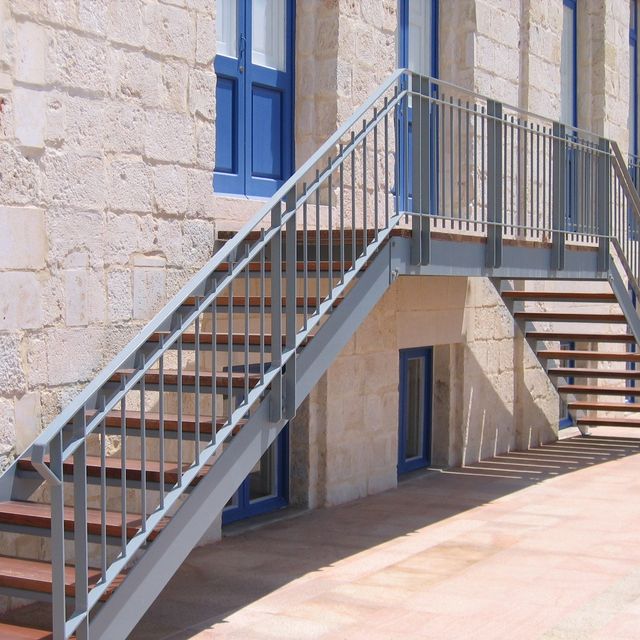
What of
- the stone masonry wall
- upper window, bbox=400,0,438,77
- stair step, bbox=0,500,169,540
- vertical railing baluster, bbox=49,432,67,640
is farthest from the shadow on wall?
vertical railing baluster, bbox=49,432,67,640

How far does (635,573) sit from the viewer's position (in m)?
6.25

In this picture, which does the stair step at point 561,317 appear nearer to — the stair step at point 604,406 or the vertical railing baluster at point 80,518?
the stair step at point 604,406

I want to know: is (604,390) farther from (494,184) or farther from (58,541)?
(58,541)

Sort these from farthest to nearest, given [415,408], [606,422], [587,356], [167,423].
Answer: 1. [606,422]
2. [587,356]
3. [415,408]
4. [167,423]

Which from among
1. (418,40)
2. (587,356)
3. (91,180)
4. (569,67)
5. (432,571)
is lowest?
(432,571)

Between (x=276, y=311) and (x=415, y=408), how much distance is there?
4.63 m

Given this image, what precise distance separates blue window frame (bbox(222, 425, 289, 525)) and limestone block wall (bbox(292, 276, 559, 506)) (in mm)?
108

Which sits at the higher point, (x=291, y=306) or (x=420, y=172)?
(x=420, y=172)

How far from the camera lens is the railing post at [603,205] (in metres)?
9.32

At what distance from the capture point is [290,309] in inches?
220

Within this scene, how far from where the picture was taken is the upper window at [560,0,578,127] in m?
12.5

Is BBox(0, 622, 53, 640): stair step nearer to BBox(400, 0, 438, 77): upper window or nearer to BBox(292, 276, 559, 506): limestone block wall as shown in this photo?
BBox(292, 276, 559, 506): limestone block wall

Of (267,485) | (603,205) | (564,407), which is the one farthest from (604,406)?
(267,485)

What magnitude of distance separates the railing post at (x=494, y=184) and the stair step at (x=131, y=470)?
10.3 ft
